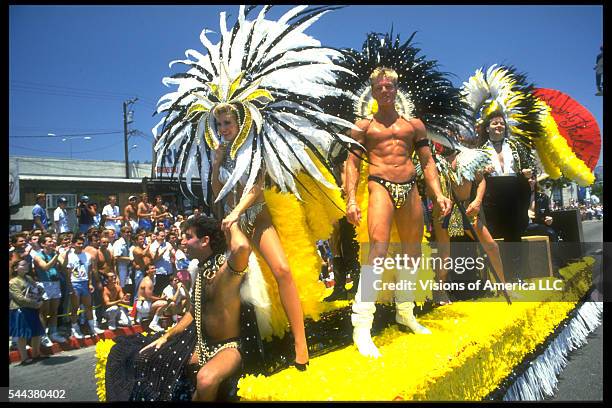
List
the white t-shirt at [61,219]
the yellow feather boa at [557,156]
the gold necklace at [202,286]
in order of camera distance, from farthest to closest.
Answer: the white t-shirt at [61,219] < the yellow feather boa at [557,156] < the gold necklace at [202,286]

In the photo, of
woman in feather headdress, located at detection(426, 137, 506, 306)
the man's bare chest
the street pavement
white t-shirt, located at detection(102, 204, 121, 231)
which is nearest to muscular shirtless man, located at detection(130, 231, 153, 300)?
white t-shirt, located at detection(102, 204, 121, 231)

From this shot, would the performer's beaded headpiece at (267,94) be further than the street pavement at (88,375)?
No

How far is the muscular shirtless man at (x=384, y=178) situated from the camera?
281cm

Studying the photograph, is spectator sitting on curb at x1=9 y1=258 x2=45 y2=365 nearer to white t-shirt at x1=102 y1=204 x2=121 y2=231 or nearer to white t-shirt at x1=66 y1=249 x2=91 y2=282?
white t-shirt at x1=66 y1=249 x2=91 y2=282

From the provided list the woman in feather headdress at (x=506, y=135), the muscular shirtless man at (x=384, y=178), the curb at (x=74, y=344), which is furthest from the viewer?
the curb at (x=74, y=344)

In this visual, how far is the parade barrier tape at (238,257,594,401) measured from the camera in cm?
232

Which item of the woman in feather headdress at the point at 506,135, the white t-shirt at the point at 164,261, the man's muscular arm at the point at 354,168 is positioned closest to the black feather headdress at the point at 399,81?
the man's muscular arm at the point at 354,168

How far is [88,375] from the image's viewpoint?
444cm

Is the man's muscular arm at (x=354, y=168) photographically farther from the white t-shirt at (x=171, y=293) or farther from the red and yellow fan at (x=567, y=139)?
the white t-shirt at (x=171, y=293)

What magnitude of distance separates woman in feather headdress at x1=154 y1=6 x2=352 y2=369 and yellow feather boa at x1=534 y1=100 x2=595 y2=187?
3310mm

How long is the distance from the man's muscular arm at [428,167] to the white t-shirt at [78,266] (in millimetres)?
4813

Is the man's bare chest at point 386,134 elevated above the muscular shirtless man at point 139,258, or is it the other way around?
the man's bare chest at point 386,134

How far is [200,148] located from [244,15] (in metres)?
0.79

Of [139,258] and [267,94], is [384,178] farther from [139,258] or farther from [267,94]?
[139,258]
